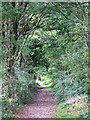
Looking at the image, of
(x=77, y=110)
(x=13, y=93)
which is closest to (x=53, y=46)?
(x=13, y=93)

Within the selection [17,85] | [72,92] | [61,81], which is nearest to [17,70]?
[17,85]

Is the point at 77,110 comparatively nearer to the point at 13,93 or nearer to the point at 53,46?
the point at 13,93

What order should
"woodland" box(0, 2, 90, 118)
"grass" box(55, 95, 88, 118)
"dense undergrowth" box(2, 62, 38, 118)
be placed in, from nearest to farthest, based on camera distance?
"grass" box(55, 95, 88, 118)
"woodland" box(0, 2, 90, 118)
"dense undergrowth" box(2, 62, 38, 118)

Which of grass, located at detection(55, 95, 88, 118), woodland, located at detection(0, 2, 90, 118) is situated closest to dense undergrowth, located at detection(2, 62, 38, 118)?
woodland, located at detection(0, 2, 90, 118)

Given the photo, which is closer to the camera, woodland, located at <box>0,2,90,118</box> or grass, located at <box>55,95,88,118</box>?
grass, located at <box>55,95,88,118</box>

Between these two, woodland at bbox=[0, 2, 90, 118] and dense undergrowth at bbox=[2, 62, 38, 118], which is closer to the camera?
woodland at bbox=[0, 2, 90, 118]

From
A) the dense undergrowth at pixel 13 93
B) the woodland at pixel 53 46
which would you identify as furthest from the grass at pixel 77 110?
the dense undergrowth at pixel 13 93

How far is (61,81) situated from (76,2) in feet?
24.1

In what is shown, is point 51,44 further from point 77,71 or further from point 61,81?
point 77,71

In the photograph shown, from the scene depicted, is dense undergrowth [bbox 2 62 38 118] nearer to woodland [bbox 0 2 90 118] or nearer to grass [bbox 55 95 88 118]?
woodland [bbox 0 2 90 118]

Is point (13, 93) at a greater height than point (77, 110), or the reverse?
point (13, 93)

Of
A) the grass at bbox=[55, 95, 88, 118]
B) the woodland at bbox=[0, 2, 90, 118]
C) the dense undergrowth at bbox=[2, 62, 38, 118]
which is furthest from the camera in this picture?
the dense undergrowth at bbox=[2, 62, 38, 118]

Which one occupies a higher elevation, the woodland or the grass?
the woodland

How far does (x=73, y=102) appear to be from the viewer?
13.5m
